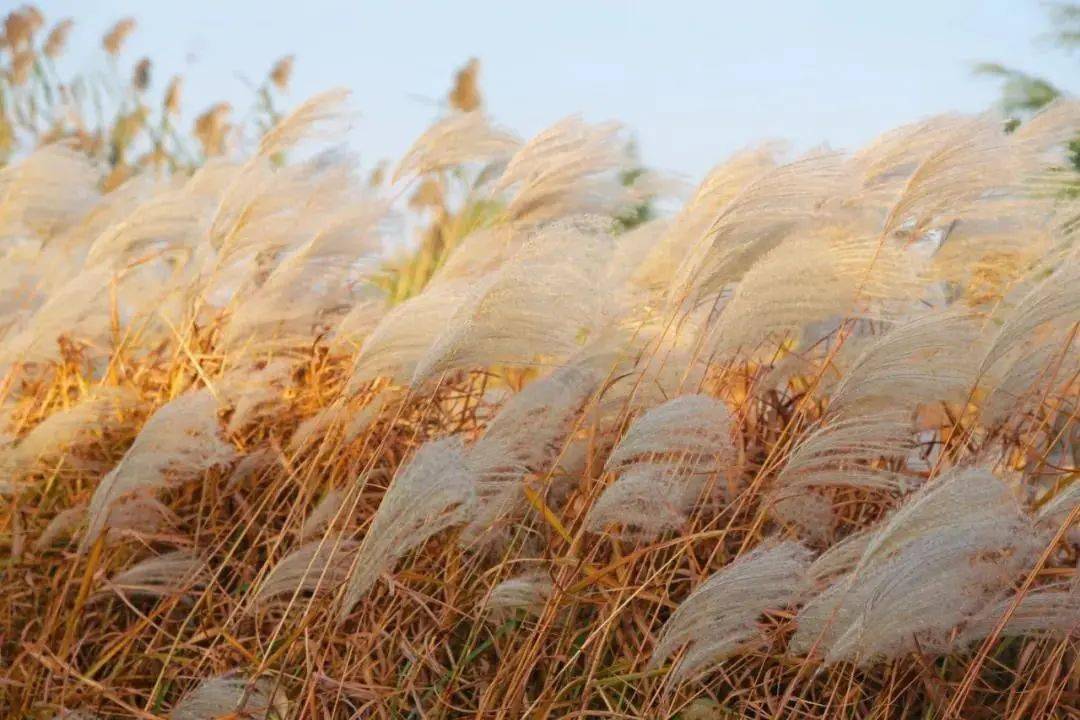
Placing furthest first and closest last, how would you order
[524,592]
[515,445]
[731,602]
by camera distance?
[515,445] < [524,592] < [731,602]

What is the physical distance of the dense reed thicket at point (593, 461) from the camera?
74.2 inches

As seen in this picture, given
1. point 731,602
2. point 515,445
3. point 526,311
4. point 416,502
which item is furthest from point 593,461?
point 731,602

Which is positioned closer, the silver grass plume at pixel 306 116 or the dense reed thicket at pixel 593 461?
the dense reed thicket at pixel 593 461

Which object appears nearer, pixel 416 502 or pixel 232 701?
pixel 416 502

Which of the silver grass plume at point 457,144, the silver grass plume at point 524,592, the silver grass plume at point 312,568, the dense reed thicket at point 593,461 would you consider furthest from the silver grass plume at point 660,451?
the silver grass plume at point 457,144

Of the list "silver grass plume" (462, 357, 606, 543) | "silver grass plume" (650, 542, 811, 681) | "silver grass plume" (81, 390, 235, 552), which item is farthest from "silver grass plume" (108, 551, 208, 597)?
"silver grass plume" (650, 542, 811, 681)

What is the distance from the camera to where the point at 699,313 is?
259cm

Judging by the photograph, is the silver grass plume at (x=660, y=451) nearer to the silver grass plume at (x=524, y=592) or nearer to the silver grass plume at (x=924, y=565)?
the silver grass plume at (x=524, y=592)

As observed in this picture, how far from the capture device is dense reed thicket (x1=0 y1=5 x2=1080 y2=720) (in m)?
1.89

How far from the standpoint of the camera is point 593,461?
7.79 feet

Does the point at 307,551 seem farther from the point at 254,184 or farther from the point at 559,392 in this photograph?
the point at 254,184

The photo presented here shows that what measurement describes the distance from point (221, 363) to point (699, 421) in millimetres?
1620

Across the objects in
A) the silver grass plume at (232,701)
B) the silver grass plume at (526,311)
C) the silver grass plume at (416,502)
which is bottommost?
the silver grass plume at (232,701)

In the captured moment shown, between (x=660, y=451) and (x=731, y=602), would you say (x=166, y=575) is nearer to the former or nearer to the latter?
(x=660, y=451)
